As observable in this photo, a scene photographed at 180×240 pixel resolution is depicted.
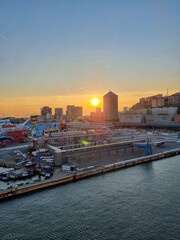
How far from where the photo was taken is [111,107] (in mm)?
109500

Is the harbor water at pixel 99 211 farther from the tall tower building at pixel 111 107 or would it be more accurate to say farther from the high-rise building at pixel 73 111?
the high-rise building at pixel 73 111

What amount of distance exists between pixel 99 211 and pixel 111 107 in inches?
3965

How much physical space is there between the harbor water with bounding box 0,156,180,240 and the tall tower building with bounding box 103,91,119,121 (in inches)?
3706

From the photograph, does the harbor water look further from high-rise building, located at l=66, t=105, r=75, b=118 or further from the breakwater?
high-rise building, located at l=66, t=105, r=75, b=118

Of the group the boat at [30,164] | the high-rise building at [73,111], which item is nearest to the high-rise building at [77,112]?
the high-rise building at [73,111]

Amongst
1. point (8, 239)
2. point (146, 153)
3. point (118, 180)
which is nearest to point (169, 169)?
point (146, 153)

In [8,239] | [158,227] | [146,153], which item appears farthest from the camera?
[146,153]

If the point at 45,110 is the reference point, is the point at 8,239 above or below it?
below

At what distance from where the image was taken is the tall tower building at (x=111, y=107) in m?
109

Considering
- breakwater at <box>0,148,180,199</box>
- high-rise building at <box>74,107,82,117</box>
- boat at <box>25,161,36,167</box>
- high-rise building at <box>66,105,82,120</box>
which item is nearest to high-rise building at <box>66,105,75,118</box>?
high-rise building at <box>66,105,82,120</box>

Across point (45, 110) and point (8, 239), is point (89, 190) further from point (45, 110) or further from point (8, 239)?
point (45, 110)

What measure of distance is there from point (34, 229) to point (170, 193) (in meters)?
8.41

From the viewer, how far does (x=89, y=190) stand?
1304cm

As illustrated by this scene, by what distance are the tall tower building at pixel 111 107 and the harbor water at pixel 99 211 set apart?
94.1m
